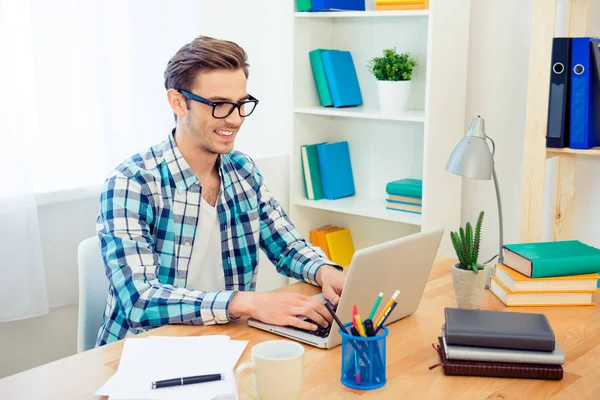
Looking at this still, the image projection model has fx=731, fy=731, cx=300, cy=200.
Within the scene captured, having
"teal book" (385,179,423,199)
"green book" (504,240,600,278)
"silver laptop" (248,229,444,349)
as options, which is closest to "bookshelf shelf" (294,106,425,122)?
"teal book" (385,179,423,199)

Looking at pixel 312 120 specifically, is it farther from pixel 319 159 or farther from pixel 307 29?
pixel 307 29

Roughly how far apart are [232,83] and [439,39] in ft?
3.62

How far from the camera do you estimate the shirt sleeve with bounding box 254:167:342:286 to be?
2.08 m

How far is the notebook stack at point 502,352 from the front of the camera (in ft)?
4.70

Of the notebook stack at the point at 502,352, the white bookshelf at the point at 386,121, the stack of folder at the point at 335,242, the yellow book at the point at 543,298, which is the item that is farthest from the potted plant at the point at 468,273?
the stack of folder at the point at 335,242

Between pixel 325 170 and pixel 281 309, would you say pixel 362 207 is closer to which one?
pixel 325 170

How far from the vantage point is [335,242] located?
3453 mm

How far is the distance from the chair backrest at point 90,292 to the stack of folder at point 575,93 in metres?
1.55

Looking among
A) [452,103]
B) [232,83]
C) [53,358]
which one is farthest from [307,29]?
[53,358]

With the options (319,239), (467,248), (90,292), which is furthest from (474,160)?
(319,239)

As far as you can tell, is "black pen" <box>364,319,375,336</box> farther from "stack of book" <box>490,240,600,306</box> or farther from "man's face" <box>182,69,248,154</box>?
"man's face" <box>182,69,248,154</box>

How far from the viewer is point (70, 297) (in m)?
2.61

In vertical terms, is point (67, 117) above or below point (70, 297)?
above

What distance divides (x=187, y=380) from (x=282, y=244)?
894 millimetres
